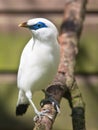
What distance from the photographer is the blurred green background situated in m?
2.16

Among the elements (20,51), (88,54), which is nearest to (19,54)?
(20,51)

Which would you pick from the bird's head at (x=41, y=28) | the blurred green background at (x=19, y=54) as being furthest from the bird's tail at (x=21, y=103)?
the blurred green background at (x=19, y=54)

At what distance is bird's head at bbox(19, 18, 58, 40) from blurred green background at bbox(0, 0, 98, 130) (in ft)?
2.67

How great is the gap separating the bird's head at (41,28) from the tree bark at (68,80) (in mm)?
167

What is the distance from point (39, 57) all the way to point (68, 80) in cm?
17

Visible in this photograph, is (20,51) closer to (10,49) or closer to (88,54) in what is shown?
(10,49)

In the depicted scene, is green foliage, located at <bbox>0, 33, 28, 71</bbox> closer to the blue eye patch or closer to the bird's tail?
the bird's tail

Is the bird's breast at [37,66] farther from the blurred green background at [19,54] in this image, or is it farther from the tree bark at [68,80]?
the blurred green background at [19,54]

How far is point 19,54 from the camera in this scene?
86.2 inches

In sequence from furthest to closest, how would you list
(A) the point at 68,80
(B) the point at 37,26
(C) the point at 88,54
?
(C) the point at 88,54, (A) the point at 68,80, (B) the point at 37,26

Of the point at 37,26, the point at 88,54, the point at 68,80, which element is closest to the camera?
the point at 37,26

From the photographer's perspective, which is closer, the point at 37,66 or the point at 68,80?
the point at 37,66

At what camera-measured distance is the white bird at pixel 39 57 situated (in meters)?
1.33

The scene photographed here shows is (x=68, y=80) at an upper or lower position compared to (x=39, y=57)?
lower
